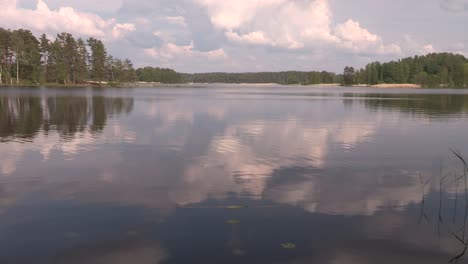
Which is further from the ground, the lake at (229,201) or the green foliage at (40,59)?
the green foliage at (40,59)

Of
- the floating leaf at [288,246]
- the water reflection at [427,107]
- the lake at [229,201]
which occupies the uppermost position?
the water reflection at [427,107]

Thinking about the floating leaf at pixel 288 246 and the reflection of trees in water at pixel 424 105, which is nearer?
the floating leaf at pixel 288 246

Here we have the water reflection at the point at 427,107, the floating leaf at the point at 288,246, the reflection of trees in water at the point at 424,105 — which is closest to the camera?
the floating leaf at the point at 288,246

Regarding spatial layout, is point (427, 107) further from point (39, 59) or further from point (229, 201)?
point (39, 59)

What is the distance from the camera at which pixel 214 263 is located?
10.3 m

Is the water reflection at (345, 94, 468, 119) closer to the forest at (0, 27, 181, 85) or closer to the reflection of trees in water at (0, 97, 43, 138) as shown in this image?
the reflection of trees in water at (0, 97, 43, 138)

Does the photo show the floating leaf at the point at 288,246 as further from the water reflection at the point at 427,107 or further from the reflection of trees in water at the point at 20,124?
the water reflection at the point at 427,107

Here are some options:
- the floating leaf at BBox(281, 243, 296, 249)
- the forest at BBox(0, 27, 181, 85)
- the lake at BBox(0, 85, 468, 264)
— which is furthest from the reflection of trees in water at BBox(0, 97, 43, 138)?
the forest at BBox(0, 27, 181, 85)

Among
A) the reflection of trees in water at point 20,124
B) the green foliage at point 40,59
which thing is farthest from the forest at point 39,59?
the reflection of trees in water at point 20,124

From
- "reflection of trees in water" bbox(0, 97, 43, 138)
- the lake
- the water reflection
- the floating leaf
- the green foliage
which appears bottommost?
the floating leaf

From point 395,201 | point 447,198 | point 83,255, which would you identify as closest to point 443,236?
point 395,201

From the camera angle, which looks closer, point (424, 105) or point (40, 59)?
point (424, 105)

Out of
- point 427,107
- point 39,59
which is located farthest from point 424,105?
point 39,59

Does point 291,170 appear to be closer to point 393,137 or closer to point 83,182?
point 83,182
